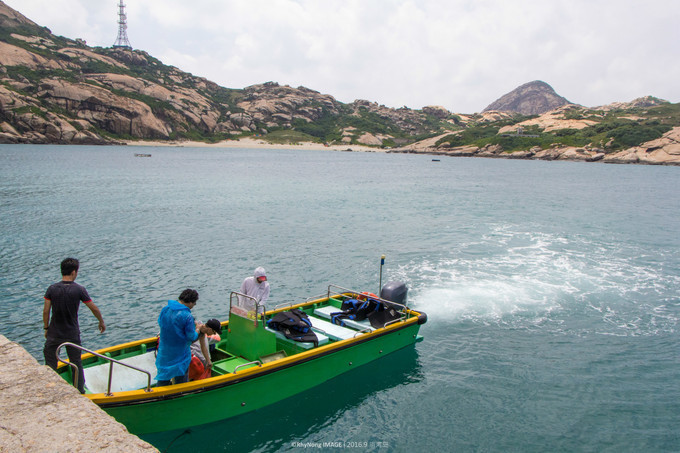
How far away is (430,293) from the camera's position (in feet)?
62.6

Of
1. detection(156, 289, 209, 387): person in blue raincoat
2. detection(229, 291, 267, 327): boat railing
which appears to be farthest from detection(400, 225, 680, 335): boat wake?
detection(156, 289, 209, 387): person in blue raincoat

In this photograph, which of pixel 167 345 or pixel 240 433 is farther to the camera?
pixel 240 433

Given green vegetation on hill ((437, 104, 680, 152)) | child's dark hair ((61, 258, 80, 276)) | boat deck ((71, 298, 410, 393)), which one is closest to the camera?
child's dark hair ((61, 258, 80, 276))

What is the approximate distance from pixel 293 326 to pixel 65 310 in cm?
543

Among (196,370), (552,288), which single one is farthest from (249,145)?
(196,370)

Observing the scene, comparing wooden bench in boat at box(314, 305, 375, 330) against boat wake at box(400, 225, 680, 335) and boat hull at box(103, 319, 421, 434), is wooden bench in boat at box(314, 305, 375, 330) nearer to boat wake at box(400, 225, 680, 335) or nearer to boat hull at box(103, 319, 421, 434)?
boat hull at box(103, 319, 421, 434)

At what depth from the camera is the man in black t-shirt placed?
7.99 metres

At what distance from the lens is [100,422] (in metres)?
4.71

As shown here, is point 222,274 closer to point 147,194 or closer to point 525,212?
point 147,194

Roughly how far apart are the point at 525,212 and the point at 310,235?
2247 centimetres

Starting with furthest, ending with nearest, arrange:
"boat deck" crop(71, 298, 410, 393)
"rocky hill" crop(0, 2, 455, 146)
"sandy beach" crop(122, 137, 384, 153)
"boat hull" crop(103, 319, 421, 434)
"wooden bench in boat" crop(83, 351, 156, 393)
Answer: "sandy beach" crop(122, 137, 384, 153), "rocky hill" crop(0, 2, 455, 146), "boat deck" crop(71, 298, 410, 393), "wooden bench in boat" crop(83, 351, 156, 393), "boat hull" crop(103, 319, 421, 434)

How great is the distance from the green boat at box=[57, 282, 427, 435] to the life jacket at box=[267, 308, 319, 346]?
12cm

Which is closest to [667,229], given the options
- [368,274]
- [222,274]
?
[368,274]

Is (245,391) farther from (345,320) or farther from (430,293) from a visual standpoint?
(430,293)
